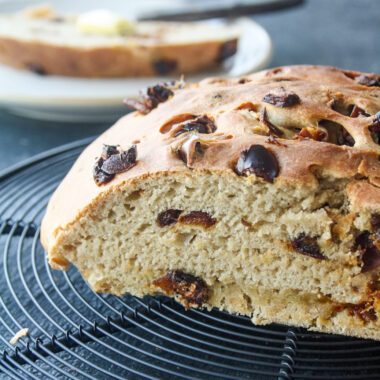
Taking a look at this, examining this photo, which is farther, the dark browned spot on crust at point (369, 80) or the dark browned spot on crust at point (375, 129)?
the dark browned spot on crust at point (369, 80)

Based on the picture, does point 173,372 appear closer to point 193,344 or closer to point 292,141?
point 193,344

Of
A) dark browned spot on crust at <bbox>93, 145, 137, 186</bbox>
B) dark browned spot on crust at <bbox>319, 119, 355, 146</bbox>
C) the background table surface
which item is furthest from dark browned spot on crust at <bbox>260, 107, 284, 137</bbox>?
the background table surface

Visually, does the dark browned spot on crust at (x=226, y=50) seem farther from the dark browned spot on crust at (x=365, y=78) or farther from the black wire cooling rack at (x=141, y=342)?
the black wire cooling rack at (x=141, y=342)

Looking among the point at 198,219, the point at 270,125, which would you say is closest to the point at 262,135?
the point at 270,125

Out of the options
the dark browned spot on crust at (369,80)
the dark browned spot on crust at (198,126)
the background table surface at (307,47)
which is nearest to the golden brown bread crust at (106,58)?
the background table surface at (307,47)

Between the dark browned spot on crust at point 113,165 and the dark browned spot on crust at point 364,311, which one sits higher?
the dark browned spot on crust at point 113,165

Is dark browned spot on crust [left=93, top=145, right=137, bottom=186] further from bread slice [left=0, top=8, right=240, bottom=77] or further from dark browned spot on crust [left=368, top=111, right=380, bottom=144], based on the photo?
bread slice [left=0, top=8, right=240, bottom=77]
